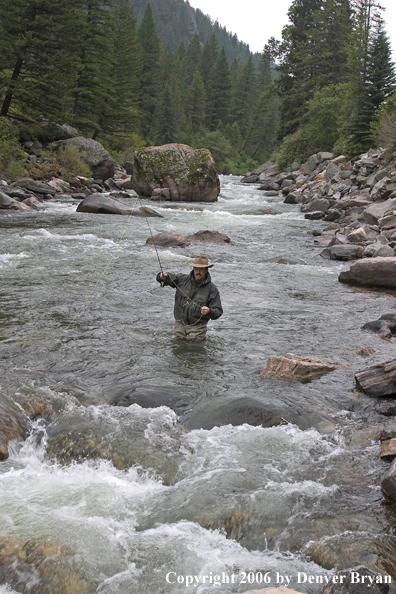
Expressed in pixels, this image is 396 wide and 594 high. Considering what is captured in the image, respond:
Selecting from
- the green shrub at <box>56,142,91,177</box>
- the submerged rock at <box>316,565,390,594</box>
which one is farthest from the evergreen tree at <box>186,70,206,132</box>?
the submerged rock at <box>316,565,390,594</box>

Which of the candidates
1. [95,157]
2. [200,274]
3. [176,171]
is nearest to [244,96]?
[95,157]

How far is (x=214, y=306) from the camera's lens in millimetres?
7727

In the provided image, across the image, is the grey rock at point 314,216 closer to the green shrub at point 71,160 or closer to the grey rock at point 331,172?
the grey rock at point 331,172

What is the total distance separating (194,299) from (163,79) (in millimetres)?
75191

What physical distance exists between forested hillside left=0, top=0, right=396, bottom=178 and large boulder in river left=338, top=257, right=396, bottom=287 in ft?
57.8

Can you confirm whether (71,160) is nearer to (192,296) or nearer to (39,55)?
(39,55)

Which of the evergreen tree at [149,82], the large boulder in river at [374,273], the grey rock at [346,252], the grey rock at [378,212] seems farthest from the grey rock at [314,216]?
the evergreen tree at [149,82]

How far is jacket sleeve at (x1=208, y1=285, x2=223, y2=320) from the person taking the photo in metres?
7.64

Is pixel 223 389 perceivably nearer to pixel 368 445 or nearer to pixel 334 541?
pixel 368 445

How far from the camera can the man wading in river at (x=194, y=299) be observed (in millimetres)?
7730

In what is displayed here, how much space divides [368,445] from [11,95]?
2967 cm

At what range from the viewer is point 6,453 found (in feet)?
16.3

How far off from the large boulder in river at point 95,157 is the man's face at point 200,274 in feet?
82.2

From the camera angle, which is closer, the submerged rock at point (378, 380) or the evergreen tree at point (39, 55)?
the submerged rock at point (378, 380)
